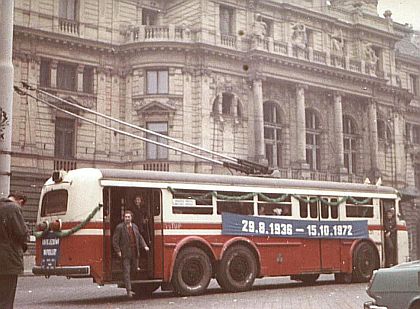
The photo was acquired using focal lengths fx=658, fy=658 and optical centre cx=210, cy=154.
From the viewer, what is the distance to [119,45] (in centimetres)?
3800

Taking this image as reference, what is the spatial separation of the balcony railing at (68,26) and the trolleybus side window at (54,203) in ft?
75.0

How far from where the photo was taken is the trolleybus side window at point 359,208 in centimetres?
1845

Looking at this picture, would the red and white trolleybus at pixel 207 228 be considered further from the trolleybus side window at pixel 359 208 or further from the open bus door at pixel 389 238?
the open bus door at pixel 389 238

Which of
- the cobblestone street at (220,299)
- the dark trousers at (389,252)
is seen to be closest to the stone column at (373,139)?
the dark trousers at (389,252)

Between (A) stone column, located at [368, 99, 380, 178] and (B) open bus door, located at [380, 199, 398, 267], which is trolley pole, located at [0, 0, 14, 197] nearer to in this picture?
(B) open bus door, located at [380, 199, 398, 267]

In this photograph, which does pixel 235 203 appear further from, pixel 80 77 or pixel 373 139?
pixel 373 139

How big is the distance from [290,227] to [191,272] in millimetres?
3293

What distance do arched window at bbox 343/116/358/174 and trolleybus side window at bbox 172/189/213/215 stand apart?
3226 centimetres

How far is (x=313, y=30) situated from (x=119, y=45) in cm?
1518

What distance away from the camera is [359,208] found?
18.7 meters

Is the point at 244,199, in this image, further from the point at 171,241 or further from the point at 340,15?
the point at 340,15

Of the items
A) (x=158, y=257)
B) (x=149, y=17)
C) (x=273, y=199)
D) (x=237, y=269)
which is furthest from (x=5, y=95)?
(x=149, y=17)

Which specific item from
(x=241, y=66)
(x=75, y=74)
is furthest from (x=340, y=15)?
(x=75, y=74)

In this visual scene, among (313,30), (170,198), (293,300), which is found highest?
(313,30)
